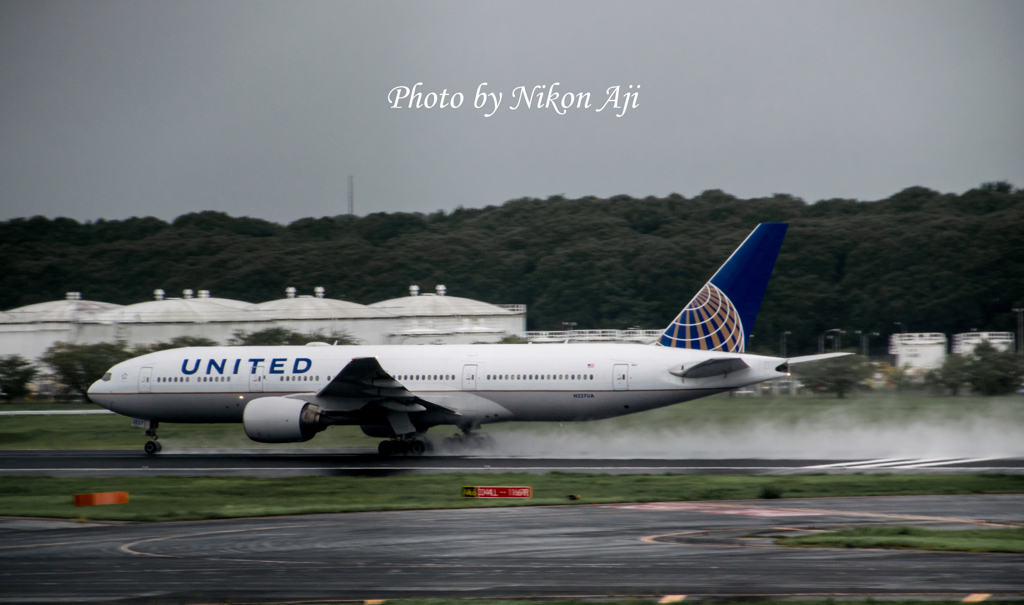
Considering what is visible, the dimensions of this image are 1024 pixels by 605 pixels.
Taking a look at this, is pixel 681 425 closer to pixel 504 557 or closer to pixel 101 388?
pixel 101 388

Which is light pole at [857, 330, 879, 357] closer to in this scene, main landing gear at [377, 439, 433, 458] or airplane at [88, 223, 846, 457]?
airplane at [88, 223, 846, 457]

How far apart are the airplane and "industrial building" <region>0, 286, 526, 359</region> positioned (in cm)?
2798

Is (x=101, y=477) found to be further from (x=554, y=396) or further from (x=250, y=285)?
(x=250, y=285)

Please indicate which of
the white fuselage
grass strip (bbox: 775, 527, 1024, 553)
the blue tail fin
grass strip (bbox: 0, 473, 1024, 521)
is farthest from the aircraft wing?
grass strip (bbox: 775, 527, 1024, 553)

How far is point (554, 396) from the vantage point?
29531mm

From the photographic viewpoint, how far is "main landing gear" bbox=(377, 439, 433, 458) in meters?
29.8

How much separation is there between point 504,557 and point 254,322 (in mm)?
53000

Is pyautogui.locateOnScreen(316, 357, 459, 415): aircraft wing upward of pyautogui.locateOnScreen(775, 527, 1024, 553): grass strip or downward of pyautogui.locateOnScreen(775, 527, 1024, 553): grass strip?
upward

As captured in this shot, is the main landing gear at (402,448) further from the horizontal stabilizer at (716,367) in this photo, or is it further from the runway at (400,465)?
the horizontal stabilizer at (716,367)

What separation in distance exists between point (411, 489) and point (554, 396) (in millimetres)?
8726

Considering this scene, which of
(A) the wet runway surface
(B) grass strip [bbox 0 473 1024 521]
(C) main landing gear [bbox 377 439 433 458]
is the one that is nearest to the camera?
(A) the wet runway surface

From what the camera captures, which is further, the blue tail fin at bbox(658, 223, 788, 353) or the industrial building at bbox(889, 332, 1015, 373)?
the industrial building at bbox(889, 332, 1015, 373)

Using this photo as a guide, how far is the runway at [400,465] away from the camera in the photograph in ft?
80.8

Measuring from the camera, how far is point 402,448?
29859 mm
